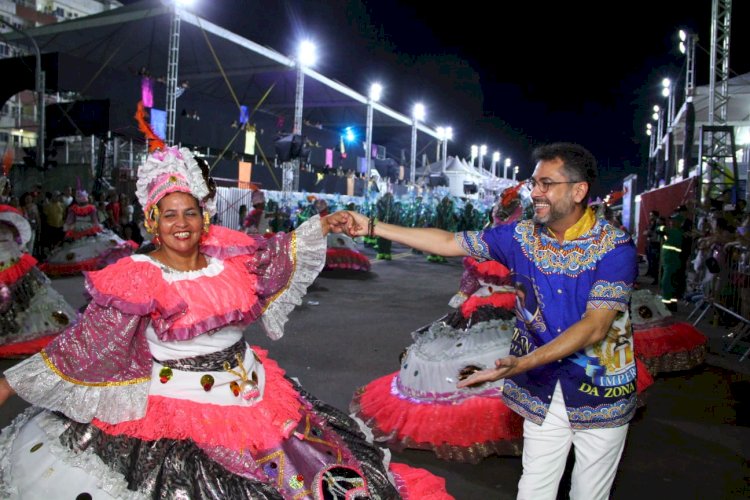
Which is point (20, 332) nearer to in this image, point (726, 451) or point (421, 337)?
point (421, 337)

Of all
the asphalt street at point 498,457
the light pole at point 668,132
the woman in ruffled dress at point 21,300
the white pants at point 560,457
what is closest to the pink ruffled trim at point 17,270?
the woman in ruffled dress at point 21,300

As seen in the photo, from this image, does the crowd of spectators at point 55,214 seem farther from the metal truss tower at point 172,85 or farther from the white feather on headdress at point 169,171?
the white feather on headdress at point 169,171

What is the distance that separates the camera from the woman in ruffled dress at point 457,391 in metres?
4.39

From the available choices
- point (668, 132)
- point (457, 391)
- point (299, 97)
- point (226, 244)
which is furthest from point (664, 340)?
point (668, 132)

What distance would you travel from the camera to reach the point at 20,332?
6617mm

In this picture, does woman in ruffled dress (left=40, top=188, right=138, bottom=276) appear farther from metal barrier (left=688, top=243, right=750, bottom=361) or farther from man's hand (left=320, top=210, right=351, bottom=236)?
metal barrier (left=688, top=243, right=750, bottom=361)

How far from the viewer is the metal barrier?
26.8 ft

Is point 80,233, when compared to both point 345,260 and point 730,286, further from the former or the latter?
point 730,286

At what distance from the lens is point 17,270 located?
6.66 m

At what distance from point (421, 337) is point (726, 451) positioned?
265cm

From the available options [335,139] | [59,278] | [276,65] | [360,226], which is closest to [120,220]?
[59,278]

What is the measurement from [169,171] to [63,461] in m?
1.35

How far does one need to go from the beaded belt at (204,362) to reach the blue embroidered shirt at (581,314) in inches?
54.2

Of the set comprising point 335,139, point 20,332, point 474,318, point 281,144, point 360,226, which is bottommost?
point 20,332
